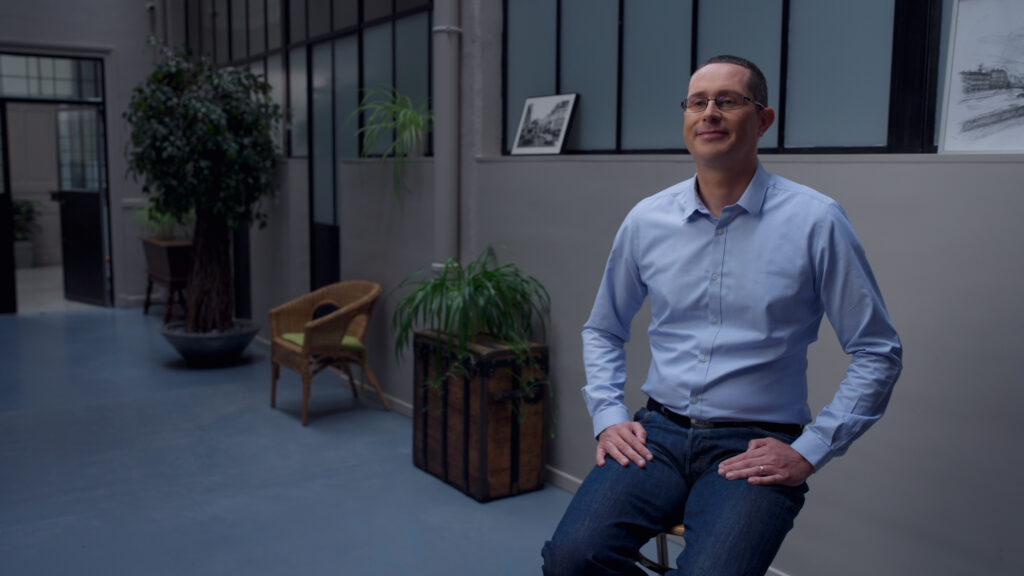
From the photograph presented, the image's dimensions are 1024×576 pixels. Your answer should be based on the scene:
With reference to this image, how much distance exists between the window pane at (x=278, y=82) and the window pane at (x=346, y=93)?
858 millimetres

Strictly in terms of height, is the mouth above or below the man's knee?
above

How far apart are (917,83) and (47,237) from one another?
12623 millimetres

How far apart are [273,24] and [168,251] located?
2.19 m

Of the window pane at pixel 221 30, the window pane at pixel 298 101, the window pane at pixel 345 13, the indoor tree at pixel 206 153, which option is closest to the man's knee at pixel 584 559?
the window pane at pixel 345 13

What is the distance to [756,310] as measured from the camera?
1.83m

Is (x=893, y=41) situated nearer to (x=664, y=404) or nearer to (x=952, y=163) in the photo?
(x=952, y=163)

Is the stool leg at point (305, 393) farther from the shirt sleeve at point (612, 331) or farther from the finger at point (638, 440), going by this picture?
the finger at point (638, 440)

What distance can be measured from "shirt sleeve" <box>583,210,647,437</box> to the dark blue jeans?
0.38 feet

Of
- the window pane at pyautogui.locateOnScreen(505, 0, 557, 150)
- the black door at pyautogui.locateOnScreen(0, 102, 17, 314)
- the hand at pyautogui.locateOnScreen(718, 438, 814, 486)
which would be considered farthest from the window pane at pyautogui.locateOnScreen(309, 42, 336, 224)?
the hand at pyautogui.locateOnScreen(718, 438, 814, 486)

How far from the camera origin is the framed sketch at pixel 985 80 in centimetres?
233

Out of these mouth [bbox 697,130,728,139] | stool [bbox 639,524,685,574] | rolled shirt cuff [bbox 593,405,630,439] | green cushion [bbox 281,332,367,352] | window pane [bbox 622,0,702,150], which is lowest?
green cushion [bbox 281,332,367,352]

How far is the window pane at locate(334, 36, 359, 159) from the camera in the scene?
5.71 m

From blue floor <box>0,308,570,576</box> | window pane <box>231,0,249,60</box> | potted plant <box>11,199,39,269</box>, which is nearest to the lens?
blue floor <box>0,308,570,576</box>

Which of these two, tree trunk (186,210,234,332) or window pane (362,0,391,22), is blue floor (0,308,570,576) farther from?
window pane (362,0,391,22)
